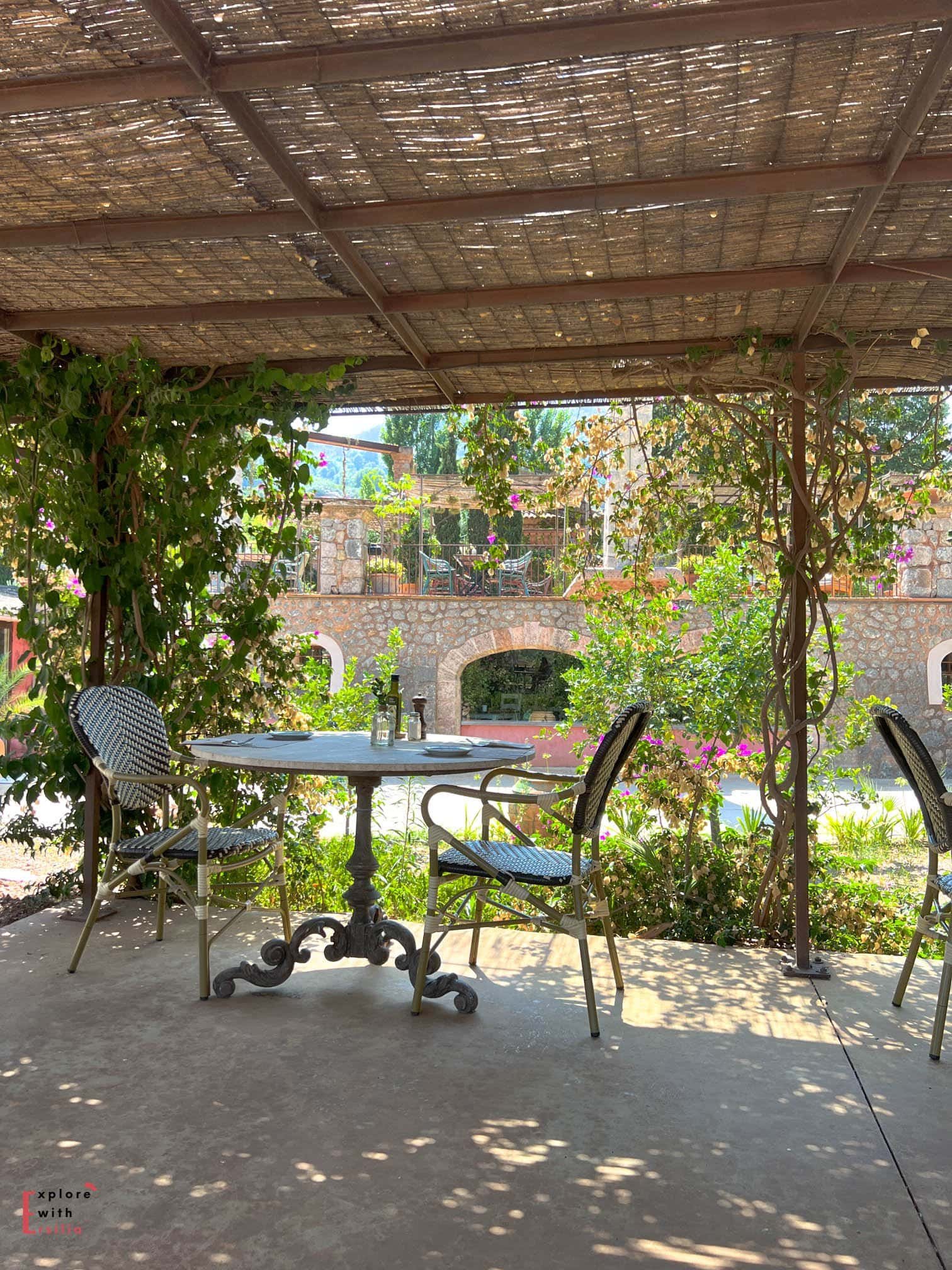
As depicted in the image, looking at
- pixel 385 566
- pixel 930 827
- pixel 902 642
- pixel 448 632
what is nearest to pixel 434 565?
pixel 385 566

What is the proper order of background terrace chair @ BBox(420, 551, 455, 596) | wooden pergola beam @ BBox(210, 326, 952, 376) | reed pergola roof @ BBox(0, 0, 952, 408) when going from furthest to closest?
background terrace chair @ BBox(420, 551, 455, 596) < wooden pergola beam @ BBox(210, 326, 952, 376) < reed pergola roof @ BBox(0, 0, 952, 408)

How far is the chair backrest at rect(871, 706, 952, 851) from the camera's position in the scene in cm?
302

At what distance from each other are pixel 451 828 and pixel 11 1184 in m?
5.09

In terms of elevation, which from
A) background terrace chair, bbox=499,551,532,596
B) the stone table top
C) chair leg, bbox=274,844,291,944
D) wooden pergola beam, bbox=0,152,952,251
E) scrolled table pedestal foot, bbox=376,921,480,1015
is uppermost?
wooden pergola beam, bbox=0,152,952,251

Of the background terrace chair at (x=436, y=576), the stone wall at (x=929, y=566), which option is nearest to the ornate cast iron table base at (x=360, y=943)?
the background terrace chair at (x=436, y=576)

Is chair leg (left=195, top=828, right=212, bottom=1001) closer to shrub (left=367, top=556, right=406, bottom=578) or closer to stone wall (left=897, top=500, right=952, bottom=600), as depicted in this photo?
shrub (left=367, top=556, right=406, bottom=578)

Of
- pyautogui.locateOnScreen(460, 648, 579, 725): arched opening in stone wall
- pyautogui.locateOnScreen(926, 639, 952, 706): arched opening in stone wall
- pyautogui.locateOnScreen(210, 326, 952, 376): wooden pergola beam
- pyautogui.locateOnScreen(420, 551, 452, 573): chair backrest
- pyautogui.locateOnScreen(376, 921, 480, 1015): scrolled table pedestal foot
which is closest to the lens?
pyautogui.locateOnScreen(376, 921, 480, 1015): scrolled table pedestal foot

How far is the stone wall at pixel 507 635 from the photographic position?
14250 mm

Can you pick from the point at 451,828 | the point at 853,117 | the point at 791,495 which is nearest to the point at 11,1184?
the point at 853,117

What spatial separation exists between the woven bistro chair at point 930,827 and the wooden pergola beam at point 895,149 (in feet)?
4.50

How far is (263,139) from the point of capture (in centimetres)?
253

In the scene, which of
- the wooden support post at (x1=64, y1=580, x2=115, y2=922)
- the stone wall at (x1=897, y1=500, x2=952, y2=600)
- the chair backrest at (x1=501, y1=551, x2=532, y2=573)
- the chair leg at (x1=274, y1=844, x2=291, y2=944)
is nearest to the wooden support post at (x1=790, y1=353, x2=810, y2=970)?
the chair leg at (x1=274, y1=844, x2=291, y2=944)

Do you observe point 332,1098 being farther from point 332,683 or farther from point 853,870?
point 332,683

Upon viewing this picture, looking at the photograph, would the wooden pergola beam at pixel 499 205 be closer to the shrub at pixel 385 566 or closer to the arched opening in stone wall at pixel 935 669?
the shrub at pixel 385 566
